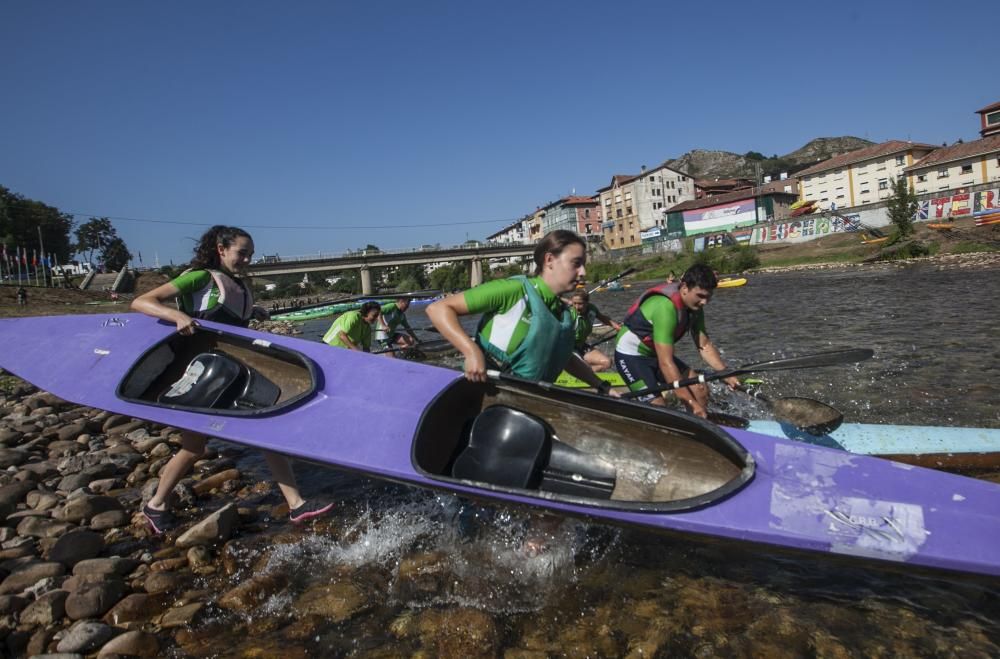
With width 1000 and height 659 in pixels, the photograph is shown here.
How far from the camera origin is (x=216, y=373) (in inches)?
192

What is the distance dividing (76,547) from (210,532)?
2.63 feet

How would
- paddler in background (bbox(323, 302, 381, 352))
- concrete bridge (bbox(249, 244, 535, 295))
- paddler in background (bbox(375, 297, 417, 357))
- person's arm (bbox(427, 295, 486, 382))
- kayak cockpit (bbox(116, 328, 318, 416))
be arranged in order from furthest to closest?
concrete bridge (bbox(249, 244, 535, 295)) < paddler in background (bbox(375, 297, 417, 357)) < paddler in background (bbox(323, 302, 381, 352)) < kayak cockpit (bbox(116, 328, 318, 416)) < person's arm (bbox(427, 295, 486, 382))

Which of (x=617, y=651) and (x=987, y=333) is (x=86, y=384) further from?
(x=987, y=333)

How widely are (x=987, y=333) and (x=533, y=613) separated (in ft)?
38.9

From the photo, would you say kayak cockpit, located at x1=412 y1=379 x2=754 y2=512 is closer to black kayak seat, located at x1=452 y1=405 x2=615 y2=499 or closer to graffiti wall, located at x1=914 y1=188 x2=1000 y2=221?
black kayak seat, located at x1=452 y1=405 x2=615 y2=499

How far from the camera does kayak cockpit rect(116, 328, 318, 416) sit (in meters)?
4.73

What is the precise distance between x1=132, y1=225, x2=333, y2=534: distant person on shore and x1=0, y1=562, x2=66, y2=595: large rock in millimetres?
643

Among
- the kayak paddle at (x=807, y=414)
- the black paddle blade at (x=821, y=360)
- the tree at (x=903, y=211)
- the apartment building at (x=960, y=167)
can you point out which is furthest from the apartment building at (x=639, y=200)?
the black paddle blade at (x=821, y=360)

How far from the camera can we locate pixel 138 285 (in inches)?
1917

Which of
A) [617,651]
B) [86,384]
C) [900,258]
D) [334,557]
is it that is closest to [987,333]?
[617,651]

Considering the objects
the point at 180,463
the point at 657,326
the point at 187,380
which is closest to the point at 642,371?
the point at 657,326

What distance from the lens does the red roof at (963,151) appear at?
43344 millimetres

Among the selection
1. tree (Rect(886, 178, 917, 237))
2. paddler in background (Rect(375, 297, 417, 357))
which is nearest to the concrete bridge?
tree (Rect(886, 178, 917, 237))

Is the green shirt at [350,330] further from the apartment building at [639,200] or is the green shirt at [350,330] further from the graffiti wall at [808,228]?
the apartment building at [639,200]
